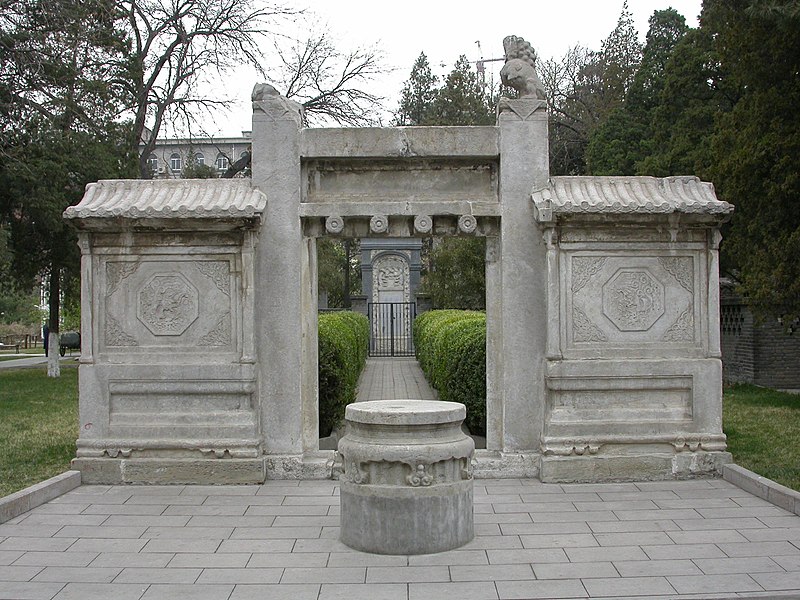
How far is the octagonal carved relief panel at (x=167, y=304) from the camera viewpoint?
789 cm

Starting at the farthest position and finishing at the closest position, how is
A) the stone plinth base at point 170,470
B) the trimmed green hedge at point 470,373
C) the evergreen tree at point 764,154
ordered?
the evergreen tree at point 764,154
the trimmed green hedge at point 470,373
the stone plinth base at point 170,470

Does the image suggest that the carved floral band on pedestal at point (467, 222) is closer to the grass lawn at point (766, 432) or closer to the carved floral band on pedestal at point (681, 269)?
the carved floral band on pedestal at point (681, 269)

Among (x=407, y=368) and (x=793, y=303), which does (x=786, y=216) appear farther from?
(x=407, y=368)

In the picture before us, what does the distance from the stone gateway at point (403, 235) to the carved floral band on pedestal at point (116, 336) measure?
0.02 metres

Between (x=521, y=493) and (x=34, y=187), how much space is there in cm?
1467

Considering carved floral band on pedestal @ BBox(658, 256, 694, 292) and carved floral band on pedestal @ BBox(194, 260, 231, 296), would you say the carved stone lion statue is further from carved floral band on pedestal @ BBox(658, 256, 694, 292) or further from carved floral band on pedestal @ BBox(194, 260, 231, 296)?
carved floral band on pedestal @ BBox(194, 260, 231, 296)

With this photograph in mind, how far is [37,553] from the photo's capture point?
5.70m

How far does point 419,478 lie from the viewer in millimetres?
5645

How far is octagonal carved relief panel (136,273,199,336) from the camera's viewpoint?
7.89 meters

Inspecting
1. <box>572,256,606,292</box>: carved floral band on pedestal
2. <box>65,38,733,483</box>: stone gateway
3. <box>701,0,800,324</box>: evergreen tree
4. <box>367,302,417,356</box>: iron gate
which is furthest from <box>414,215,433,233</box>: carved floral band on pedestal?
<box>367,302,417,356</box>: iron gate

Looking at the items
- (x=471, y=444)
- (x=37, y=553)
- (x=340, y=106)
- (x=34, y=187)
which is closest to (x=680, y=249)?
(x=471, y=444)

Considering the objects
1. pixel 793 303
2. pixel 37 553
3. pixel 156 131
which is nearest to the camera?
pixel 37 553

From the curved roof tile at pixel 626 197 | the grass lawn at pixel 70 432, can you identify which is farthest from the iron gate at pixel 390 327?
the curved roof tile at pixel 626 197

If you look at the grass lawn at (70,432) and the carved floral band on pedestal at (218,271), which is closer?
the carved floral band on pedestal at (218,271)
